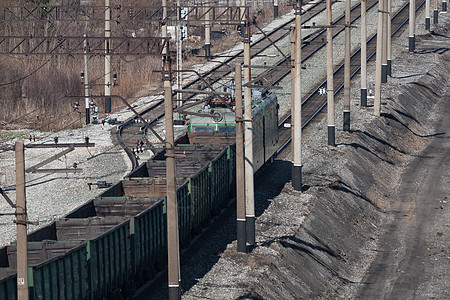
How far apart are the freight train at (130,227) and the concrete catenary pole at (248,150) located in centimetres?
120

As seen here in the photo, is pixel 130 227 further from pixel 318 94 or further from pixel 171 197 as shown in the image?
pixel 318 94

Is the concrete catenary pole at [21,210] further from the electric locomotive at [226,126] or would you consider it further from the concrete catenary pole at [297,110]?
the electric locomotive at [226,126]

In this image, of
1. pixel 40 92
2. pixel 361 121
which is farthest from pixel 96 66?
pixel 361 121

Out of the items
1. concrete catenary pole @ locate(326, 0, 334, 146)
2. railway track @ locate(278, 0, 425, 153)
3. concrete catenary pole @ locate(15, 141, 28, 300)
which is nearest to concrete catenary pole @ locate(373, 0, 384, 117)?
railway track @ locate(278, 0, 425, 153)

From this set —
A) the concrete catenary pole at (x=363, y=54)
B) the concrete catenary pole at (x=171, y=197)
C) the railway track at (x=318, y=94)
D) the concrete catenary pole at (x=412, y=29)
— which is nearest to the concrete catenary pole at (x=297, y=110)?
the railway track at (x=318, y=94)

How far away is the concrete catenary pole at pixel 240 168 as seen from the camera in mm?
24203

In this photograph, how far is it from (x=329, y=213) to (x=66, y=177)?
12.4m

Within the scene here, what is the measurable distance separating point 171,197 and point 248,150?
6.66 m

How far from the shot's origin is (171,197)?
796 inches

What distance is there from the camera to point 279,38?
7031 cm

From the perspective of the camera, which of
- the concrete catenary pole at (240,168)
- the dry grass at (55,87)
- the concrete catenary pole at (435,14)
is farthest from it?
Result: the concrete catenary pole at (435,14)

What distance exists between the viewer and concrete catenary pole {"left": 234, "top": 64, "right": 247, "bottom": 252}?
953 inches

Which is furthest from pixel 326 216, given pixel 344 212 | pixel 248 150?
pixel 248 150

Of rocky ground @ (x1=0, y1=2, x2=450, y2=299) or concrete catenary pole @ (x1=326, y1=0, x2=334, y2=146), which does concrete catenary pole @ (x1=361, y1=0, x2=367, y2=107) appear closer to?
rocky ground @ (x1=0, y1=2, x2=450, y2=299)
